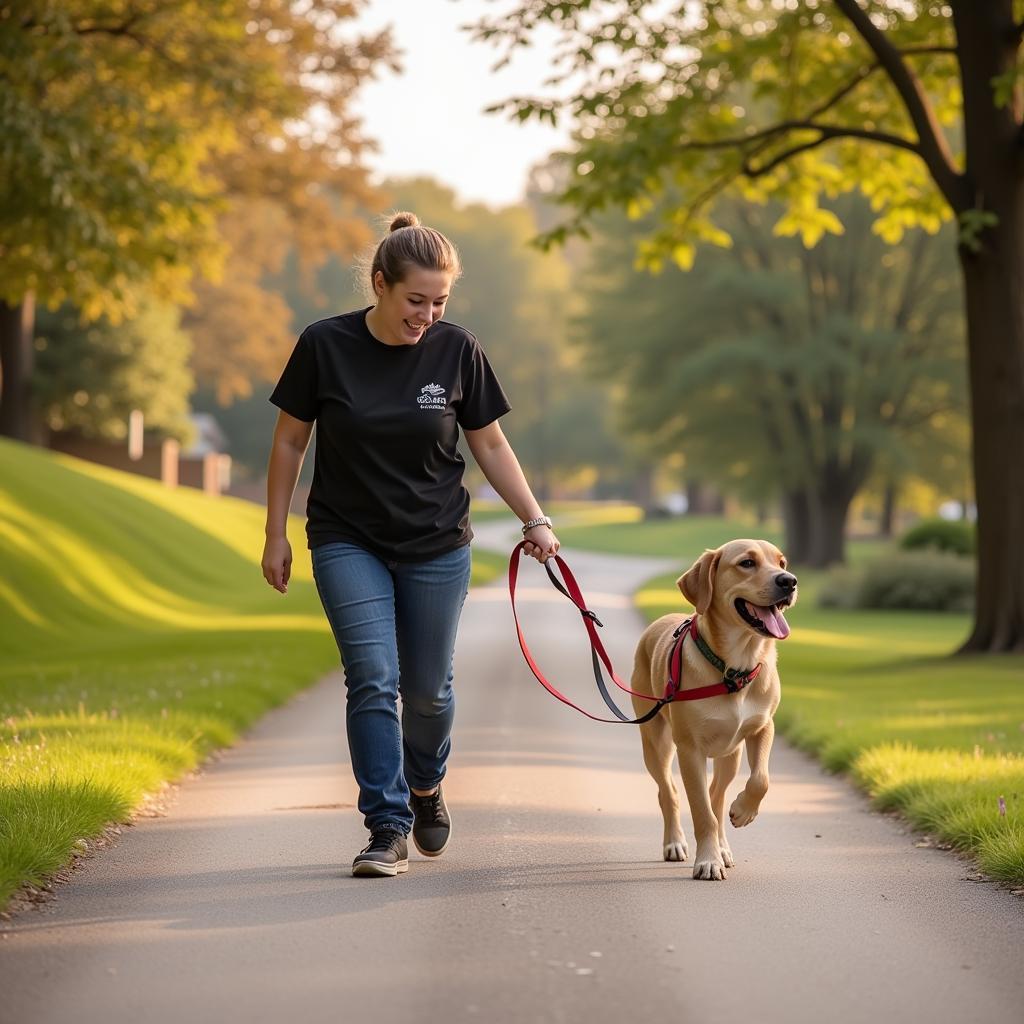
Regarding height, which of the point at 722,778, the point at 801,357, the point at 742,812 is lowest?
the point at 742,812

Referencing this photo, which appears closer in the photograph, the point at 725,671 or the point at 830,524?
the point at 725,671

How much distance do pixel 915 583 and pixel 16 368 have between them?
708 inches

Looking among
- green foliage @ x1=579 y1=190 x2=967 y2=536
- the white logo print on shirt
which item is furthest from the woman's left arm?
green foliage @ x1=579 y1=190 x2=967 y2=536

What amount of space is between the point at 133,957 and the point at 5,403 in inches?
1178

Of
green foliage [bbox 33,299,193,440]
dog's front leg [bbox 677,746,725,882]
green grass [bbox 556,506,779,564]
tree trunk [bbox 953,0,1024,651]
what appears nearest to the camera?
dog's front leg [bbox 677,746,725,882]

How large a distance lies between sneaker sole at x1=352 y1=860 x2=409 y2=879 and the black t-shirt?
3.95 ft

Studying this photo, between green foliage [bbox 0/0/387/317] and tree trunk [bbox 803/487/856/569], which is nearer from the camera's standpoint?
green foliage [bbox 0/0/387/317]

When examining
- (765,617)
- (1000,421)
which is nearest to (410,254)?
(765,617)

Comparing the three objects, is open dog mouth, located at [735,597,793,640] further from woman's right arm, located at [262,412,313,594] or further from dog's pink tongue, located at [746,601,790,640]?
woman's right arm, located at [262,412,313,594]

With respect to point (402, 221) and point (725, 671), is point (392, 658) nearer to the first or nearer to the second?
point (725, 671)

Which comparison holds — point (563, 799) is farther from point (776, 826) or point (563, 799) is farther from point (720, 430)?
point (720, 430)

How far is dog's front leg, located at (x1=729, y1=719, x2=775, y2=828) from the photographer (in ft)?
22.7

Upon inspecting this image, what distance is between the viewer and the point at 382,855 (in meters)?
6.60

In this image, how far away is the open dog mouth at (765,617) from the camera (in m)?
6.68
